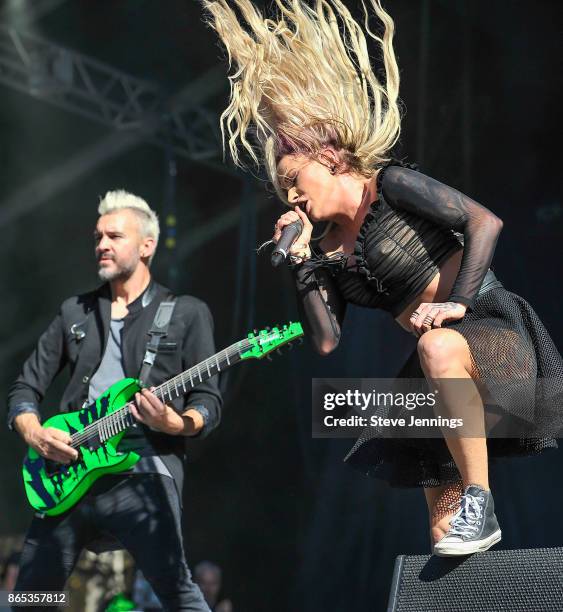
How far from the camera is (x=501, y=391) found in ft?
8.26

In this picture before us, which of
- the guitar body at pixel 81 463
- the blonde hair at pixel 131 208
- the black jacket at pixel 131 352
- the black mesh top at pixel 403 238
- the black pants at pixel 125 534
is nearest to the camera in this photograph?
the black mesh top at pixel 403 238

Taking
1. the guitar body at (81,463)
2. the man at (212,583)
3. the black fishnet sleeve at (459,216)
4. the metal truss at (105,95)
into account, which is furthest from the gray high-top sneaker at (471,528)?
the metal truss at (105,95)

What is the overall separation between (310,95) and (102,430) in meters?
1.48

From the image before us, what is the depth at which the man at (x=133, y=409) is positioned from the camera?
3496 millimetres

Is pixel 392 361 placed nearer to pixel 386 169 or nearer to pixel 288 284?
pixel 288 284

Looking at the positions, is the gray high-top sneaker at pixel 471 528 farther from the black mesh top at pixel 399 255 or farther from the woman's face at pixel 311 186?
the woman's face at pixel 311 186

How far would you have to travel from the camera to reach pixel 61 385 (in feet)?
17.5

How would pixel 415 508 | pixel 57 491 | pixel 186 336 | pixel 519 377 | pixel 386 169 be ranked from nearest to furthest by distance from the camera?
1. pixel 519 377
2. pixel 386 169
3. pixel 57 491
4. pixel 186 336
5. pixel 415 508

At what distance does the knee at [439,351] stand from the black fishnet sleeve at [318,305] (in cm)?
39

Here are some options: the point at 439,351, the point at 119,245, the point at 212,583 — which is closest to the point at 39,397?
the point at 119,245

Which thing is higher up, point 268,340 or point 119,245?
point 119,245

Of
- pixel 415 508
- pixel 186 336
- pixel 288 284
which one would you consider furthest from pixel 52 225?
pixel 415 508

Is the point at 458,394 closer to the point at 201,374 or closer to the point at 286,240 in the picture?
the point at 286,240

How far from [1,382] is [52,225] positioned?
2.91ft
